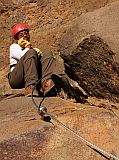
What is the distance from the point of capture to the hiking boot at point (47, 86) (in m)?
5.63

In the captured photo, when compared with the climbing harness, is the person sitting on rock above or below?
above

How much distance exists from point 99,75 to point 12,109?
3.87ft

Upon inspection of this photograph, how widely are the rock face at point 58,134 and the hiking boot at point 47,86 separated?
0.99 m

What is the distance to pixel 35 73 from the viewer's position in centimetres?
568

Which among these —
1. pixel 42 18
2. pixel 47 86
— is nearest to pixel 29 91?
pixel 47 86

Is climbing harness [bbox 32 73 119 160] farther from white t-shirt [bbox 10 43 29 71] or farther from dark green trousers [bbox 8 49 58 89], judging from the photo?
white t-shirt [bbox 10 43 29 71]

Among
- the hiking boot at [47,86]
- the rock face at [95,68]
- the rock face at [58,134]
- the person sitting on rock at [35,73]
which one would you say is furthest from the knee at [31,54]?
the rock face at [58,134]

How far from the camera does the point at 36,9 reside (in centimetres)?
902

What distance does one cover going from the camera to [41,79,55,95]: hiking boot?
18.5 feet

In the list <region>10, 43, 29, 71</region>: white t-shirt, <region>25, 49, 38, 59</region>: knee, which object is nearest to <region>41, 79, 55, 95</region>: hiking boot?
<region>25, 49, 38, 59</region>: knee

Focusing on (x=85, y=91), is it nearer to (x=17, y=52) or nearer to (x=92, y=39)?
(x=92, y=39)

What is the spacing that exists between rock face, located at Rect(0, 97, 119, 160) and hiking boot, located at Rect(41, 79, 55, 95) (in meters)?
0.99

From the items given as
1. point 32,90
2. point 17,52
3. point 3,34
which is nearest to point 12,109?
point 32,90

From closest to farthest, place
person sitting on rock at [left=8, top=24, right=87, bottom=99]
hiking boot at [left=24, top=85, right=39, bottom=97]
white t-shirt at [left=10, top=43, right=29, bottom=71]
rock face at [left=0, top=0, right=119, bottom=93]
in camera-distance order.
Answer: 1. hiking boot at [left=24, top=85, right=39, bottom=97]
2. person sitting on rock at [left=8, top=24, right=87, bottom=99]
3. white t-shirt at [left=10, top=43, right=29, bottom=71]
4. rock face at [left=0, top=0, right=119, bottom=93]
